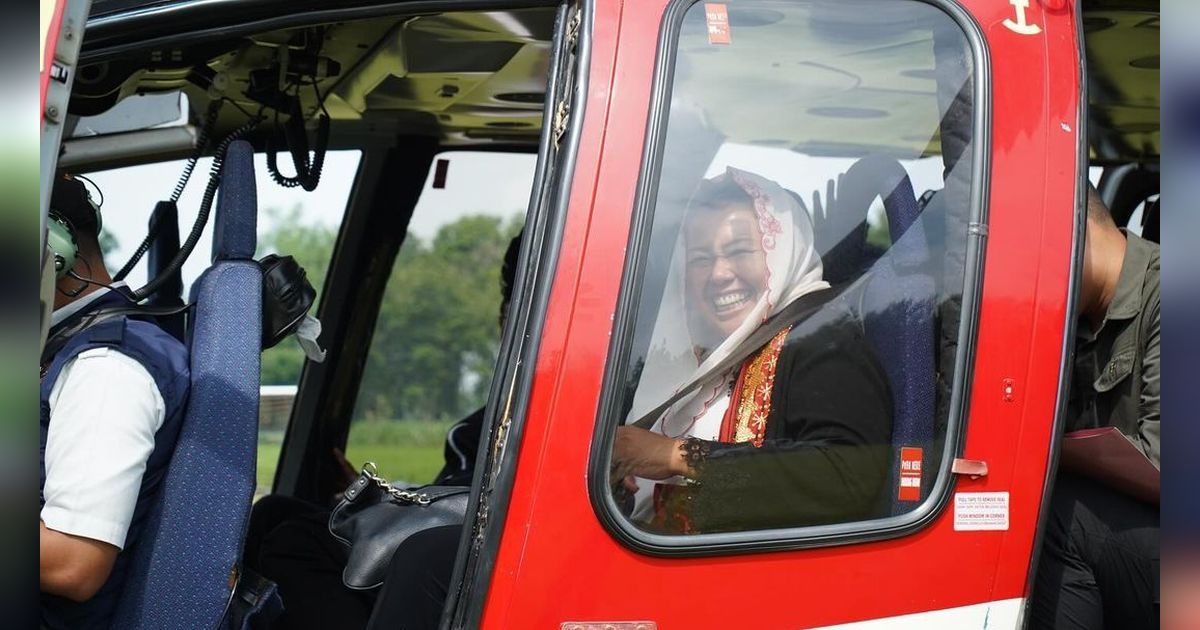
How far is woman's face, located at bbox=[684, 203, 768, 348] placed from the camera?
7.06 ft

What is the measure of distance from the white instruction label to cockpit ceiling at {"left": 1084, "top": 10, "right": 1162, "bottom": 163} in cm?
78

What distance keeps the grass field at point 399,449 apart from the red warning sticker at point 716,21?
8.69 ft

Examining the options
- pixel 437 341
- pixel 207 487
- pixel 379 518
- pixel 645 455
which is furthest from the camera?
pixel 437 341

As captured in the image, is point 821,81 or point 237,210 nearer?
point 821,81

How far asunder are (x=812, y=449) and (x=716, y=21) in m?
0.76

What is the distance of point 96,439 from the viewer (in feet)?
6.86

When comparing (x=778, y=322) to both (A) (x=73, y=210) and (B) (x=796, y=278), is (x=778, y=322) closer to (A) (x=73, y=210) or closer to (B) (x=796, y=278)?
(B) (x=796, y=278)

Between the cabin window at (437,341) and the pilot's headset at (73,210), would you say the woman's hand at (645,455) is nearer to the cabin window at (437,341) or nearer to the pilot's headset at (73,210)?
the pilot's headset at (73,210)

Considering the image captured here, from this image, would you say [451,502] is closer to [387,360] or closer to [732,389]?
[732,389]

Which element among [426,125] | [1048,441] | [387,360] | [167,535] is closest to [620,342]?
[1048,441]

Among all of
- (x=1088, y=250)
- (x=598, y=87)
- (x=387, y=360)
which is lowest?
(x=387, y=360)

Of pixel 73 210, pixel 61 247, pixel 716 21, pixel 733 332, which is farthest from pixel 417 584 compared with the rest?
pixel 716 21

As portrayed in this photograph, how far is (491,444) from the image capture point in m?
2.04

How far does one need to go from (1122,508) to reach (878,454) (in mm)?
510
